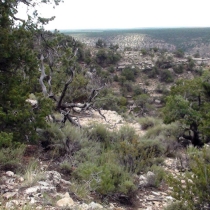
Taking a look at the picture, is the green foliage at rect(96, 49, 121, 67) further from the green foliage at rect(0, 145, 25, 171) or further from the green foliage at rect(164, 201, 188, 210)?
the green foliage at rect(164, 201, 188, 210)

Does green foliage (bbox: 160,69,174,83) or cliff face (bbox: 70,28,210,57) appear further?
cliff face (bbox: 70,28,210,57)

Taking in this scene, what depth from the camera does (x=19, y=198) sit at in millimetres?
3613

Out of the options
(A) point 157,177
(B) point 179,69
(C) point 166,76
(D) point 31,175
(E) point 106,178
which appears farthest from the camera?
(B) point 179,69

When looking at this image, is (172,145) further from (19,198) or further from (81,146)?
(19,198)

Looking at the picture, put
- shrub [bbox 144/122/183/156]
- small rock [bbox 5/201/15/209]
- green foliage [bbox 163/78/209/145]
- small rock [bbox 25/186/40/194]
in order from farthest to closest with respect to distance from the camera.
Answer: green foliage [bbox 163/78/209/145] < shrub [bbox 144/122/183/156] < small rock [bbox 25/186/40/194] < small rock [bbox 5/201/15/209]

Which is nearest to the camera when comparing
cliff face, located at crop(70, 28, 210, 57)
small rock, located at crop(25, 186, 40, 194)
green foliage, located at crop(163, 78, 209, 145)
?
small rock, located at crop(25, 186, 40, 194)

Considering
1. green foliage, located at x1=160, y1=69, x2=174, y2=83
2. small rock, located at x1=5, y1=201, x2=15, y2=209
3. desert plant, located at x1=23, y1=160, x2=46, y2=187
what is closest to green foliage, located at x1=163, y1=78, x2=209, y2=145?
desert plant, located at x1=23, y1=160, x2=46, y2=187

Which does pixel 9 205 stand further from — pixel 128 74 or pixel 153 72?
pixel 153 72

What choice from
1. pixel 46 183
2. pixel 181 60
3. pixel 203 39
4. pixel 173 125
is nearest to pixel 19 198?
pixel 46 183

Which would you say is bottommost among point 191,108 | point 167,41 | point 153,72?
point 153,72

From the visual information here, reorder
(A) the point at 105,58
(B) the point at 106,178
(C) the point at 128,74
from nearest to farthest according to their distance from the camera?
1. (B) the point at 106,178
2. (C) the point at 128,74
3. (A) the point at 105,58

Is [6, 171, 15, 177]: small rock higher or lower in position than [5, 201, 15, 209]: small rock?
lower

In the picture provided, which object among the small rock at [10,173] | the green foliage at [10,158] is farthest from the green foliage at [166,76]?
the small rock at [10,173]

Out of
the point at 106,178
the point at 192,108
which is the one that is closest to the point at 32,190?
the point at 106,178
